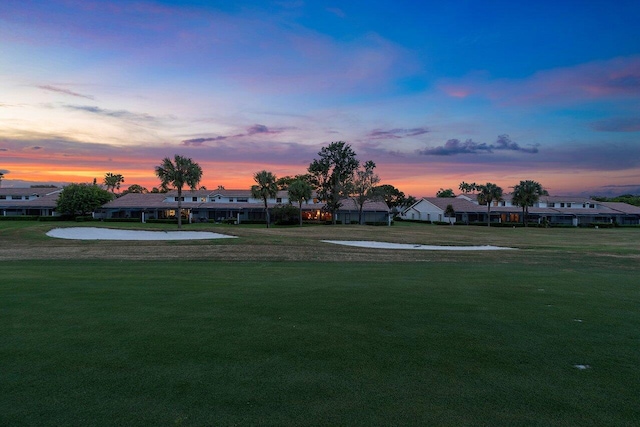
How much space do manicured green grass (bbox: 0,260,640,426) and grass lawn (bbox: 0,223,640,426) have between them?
0.08 ft

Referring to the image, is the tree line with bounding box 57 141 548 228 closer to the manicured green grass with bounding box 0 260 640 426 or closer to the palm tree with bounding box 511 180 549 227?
the palm tree with bounding box 511 180 549 227

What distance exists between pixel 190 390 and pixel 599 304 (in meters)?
10.1

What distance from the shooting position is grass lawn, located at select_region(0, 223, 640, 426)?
441cm

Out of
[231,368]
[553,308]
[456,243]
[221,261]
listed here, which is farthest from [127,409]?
[456,243]

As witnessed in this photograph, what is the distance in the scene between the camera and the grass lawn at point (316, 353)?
14.5 ft

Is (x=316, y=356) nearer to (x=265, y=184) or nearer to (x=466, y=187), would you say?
(x=265, y=184)

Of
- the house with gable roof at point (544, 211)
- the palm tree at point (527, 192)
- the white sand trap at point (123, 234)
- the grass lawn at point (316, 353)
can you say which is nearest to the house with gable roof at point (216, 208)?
the house with gable roof at point (544, 211)

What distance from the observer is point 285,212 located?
66.2 meters

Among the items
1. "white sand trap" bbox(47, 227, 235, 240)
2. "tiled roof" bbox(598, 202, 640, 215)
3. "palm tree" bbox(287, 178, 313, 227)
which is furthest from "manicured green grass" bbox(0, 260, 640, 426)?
"tiled roof" bbox(598, 202, 640, 215)

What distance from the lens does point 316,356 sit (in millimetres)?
6016

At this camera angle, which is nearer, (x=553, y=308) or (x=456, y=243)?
(x=553, y=308)

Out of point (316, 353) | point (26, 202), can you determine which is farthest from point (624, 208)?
point (26, 202)

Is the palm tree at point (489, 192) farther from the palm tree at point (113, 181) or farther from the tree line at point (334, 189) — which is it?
the palm tree at point (113, 181)

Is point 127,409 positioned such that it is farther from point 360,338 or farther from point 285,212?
point 285,212
